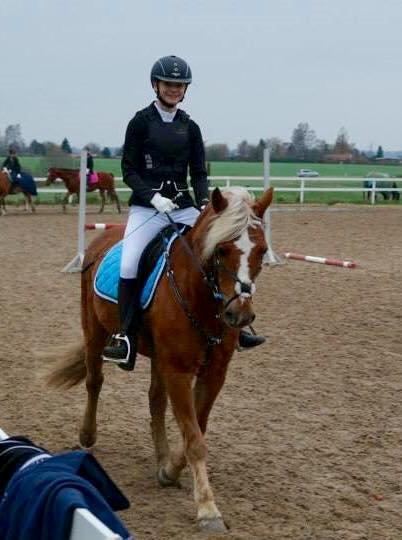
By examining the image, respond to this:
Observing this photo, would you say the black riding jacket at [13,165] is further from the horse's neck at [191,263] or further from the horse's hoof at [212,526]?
the horse's hoof at [212,526]

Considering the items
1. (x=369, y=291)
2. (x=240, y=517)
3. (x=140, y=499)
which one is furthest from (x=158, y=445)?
(x=369, y=291)

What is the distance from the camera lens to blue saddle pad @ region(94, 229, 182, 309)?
5.37m

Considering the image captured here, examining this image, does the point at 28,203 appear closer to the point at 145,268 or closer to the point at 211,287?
the point at 145,268

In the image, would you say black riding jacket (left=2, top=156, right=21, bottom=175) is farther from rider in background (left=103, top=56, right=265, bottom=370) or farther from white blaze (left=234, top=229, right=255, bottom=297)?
white blaze (left=234, top=229, right=255, bottom=297)

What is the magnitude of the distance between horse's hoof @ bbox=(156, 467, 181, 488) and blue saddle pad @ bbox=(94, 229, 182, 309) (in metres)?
1.00

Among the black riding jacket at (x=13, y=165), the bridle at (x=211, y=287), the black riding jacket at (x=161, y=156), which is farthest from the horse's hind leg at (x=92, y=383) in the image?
the black riding jacket at (x=13, y=165)

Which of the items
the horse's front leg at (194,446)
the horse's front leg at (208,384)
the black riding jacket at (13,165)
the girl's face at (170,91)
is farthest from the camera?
the black riding jacket at (13,165)

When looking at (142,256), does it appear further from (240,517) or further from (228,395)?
(228,395)

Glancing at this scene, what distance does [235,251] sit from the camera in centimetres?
471

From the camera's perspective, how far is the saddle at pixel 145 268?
5.38 meters

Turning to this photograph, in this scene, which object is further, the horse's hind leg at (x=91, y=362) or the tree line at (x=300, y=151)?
the tree line at (x=300, y=151)

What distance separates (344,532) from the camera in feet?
15.3

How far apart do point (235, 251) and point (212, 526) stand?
1.42 metres

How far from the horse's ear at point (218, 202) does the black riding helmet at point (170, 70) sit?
107 cm
